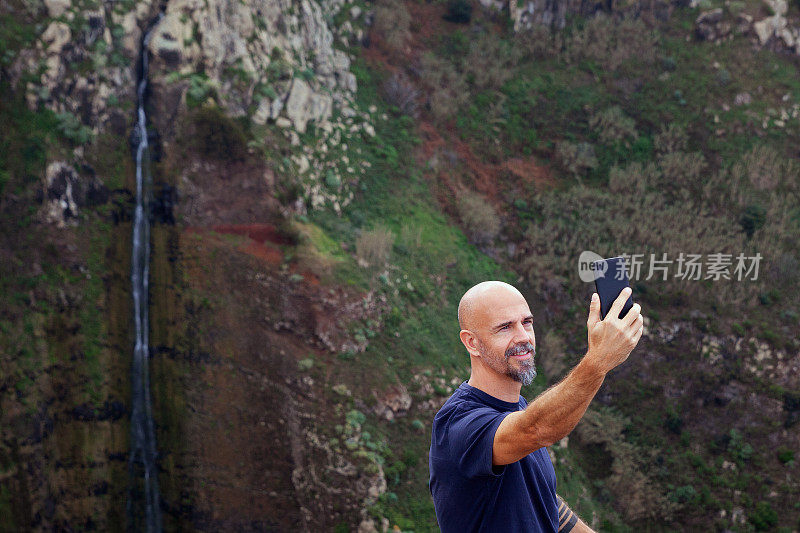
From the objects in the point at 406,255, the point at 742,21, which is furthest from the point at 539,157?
the point at 742,21

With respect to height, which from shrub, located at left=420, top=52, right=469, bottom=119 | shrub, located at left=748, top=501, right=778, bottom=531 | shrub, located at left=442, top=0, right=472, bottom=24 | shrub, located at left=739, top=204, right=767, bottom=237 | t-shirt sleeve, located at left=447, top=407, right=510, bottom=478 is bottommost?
shrub, located at left=748, top=501, right=778, bottom=531

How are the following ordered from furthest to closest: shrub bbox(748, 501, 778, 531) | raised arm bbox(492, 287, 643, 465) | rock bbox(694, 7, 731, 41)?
rock bbox(694, 7, 731, 41)
shrub bbox(748, 501, 778, 531)
raised arm bbox(492, 287, 643, 465)

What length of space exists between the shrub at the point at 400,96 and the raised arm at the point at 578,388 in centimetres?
2090

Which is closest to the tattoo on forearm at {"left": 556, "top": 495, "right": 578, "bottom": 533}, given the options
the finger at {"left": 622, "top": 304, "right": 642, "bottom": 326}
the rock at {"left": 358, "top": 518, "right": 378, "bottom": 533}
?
the finger at {"left": 622, "top": 304, "right": 642, "bottom": 326}

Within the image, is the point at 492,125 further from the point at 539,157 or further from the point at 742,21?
the point at 742,21

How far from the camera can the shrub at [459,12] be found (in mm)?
26516

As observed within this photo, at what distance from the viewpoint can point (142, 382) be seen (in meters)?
16.0

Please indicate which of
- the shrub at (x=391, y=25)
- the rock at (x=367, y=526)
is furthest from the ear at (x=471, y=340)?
the shrub at (x=391, y=25)

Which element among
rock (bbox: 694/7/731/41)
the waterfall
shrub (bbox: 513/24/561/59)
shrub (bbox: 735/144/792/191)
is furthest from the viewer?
shrub (bbox: 513/24/561/59)

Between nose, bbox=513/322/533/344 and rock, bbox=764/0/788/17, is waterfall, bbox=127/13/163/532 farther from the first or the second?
rock, bbox=764/0/788/17

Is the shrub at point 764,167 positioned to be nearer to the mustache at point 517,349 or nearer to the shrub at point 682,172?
the shrub at point 682,172

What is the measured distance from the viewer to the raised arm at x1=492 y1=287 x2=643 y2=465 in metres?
2.78

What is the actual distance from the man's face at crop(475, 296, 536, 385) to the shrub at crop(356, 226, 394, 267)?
14.3 m

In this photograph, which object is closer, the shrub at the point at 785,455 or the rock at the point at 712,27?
the shrub at the point at 785,455
